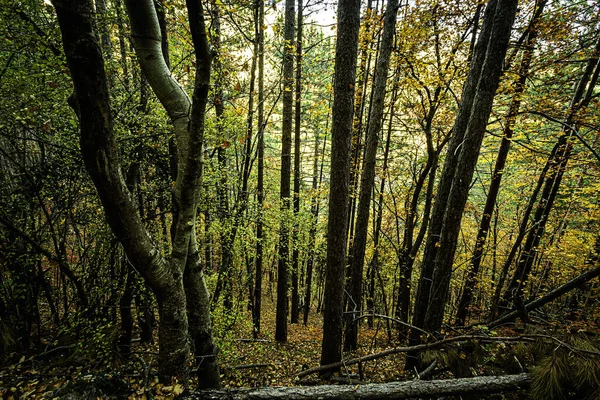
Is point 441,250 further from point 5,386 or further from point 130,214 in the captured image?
point 5,386

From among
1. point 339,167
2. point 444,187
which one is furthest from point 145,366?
point 444,187

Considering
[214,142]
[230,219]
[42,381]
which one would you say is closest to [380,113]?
[214,142]

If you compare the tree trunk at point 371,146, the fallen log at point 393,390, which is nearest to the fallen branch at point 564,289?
the fallen log at point 393,390

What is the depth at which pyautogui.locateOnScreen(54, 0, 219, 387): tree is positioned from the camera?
1614 mm

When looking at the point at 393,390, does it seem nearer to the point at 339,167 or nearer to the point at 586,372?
the point at 586,372

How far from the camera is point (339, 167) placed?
11.6 feet

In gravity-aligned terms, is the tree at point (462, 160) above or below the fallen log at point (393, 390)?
above

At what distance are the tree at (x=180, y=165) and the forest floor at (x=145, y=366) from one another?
1.68ft

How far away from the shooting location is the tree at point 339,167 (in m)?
3.31

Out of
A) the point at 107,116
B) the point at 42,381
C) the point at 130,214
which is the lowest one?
the point at 42,381

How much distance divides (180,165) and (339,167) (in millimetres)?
2074

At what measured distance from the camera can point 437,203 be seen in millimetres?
4898

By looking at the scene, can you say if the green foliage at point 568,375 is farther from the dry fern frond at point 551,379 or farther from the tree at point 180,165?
the tree at point 180,165

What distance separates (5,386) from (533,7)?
444 inches
